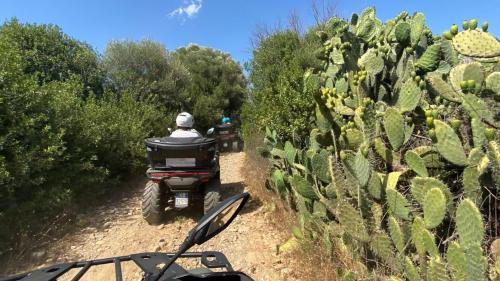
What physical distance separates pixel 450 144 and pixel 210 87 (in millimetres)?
15659

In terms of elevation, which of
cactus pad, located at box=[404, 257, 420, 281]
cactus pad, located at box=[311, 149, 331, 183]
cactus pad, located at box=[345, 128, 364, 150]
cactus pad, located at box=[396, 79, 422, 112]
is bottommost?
cactus pad, located at box=[404, 257, 420, 281]

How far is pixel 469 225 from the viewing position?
1.63 meters

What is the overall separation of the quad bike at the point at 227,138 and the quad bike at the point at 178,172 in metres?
8.18

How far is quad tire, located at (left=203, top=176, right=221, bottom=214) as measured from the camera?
4730 mm

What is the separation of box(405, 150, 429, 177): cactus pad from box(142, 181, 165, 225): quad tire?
3566 millimetres

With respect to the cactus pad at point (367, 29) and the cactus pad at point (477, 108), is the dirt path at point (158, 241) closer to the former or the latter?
the cactus pad at point (477, 108)

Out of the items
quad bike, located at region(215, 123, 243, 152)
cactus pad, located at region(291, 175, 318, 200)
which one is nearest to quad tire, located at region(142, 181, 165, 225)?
cactus pad, located at region(291, 175, 318, 200)

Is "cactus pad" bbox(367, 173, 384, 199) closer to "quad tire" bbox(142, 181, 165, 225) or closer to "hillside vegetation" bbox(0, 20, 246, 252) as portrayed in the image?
"quad tire" bbox(142, 181, 165, 225)

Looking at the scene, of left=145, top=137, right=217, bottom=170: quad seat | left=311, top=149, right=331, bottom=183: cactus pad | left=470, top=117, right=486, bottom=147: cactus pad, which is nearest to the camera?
left=470, top=117, right=486, bottom=147: cactus pad

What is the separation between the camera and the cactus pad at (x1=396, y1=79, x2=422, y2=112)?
2.50 metres

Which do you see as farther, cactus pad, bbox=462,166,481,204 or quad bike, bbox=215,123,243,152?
quad bike, bbox=215,123,243,152

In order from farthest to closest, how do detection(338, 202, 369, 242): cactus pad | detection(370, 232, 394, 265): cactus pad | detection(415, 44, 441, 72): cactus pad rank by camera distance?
detection(415, 44, 441, 72): cactus pad → detection(338, 202, 369, 242): cactus pad → detection(370, 232, 394, 265): cactus pad

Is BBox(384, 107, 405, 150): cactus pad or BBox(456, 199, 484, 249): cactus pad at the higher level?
BBox(384, 107, 405, 150): cactus pad

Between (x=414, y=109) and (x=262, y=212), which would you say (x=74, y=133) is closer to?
(x=262, y=212)
